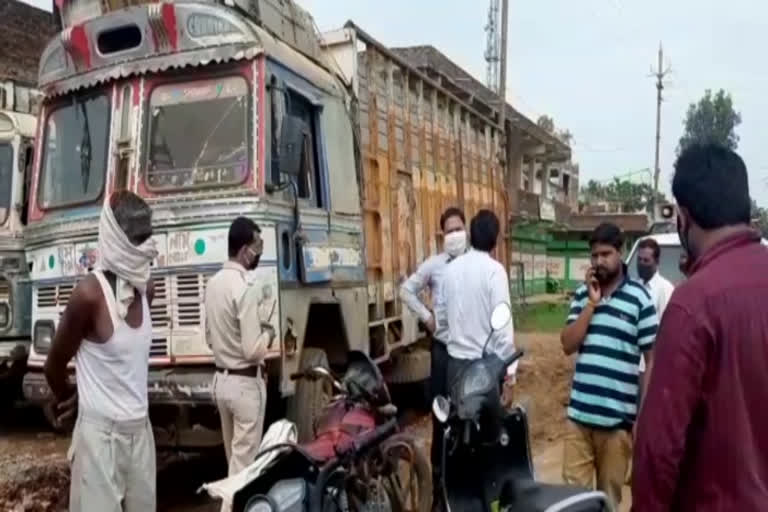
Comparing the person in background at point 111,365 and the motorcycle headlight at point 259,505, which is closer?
the motorcycle headlight at point 259,505

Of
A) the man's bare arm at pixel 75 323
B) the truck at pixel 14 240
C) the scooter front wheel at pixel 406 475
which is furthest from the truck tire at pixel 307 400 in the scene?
the truck at pixel 14 240

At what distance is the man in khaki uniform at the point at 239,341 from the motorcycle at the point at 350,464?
0.72 meters

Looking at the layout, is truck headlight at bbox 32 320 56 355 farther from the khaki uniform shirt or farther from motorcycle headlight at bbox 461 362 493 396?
motorcycle headlight at bbox 461 362 493 396

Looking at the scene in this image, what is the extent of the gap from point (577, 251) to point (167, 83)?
32.7 m

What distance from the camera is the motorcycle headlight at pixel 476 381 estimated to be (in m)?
3.78

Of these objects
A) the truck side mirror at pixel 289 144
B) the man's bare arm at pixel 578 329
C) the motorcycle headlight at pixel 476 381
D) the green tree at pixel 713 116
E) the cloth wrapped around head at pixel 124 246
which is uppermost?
the green tree at pixel 713 116

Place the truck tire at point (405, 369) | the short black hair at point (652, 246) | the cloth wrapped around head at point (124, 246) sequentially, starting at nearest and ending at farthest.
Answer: the cloth wrapped around head at point (124, 246) → the short black hair at point (652, 246) → the truck tire at point (405, 369)

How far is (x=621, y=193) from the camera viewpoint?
66000mm

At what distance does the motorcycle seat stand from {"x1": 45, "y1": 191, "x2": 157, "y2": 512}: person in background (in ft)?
4.87

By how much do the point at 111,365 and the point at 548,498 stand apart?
5.74ft

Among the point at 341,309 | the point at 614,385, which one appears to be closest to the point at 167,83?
the point at 341,309

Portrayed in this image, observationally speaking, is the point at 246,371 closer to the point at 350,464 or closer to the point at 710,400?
the point at 350,464

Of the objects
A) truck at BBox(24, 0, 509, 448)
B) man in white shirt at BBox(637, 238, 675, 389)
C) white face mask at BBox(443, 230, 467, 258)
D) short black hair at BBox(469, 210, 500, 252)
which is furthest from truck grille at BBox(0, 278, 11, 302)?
man in white shirt at BBox(637, 238, 675, 389)

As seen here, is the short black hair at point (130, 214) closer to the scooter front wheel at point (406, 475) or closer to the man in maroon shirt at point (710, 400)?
the scooter front wheel at point (406, 475)
